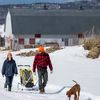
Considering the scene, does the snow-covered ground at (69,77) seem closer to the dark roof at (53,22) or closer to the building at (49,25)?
the building at (49,25)

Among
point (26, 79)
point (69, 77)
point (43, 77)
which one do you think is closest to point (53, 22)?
point (69, 77)

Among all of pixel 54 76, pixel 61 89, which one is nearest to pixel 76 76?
pixel 54 76

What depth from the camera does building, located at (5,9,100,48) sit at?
76562 millimetres

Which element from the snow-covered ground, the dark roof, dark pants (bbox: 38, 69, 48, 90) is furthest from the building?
dark pants (bbox: 38, 69, 48, 90)

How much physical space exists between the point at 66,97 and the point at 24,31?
62.8 meters

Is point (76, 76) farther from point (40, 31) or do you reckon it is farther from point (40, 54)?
point (40, 31)

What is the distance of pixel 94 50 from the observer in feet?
90.9

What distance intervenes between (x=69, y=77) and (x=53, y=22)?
5918cm

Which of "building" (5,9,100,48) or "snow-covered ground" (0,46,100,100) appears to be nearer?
"snow-covered ground" (0,46,100,100)

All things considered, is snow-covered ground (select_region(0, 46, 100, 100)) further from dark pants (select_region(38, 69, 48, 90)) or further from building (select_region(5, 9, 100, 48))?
building (select_region(5, 9, 100, 48))

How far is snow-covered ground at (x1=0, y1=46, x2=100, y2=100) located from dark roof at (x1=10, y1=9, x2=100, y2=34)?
1824 inches

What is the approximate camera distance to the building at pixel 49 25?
3014 inches

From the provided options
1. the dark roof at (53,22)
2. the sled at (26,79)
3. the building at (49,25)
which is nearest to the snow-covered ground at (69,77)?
the sled at (26,79)

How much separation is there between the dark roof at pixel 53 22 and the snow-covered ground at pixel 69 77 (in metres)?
46.3
